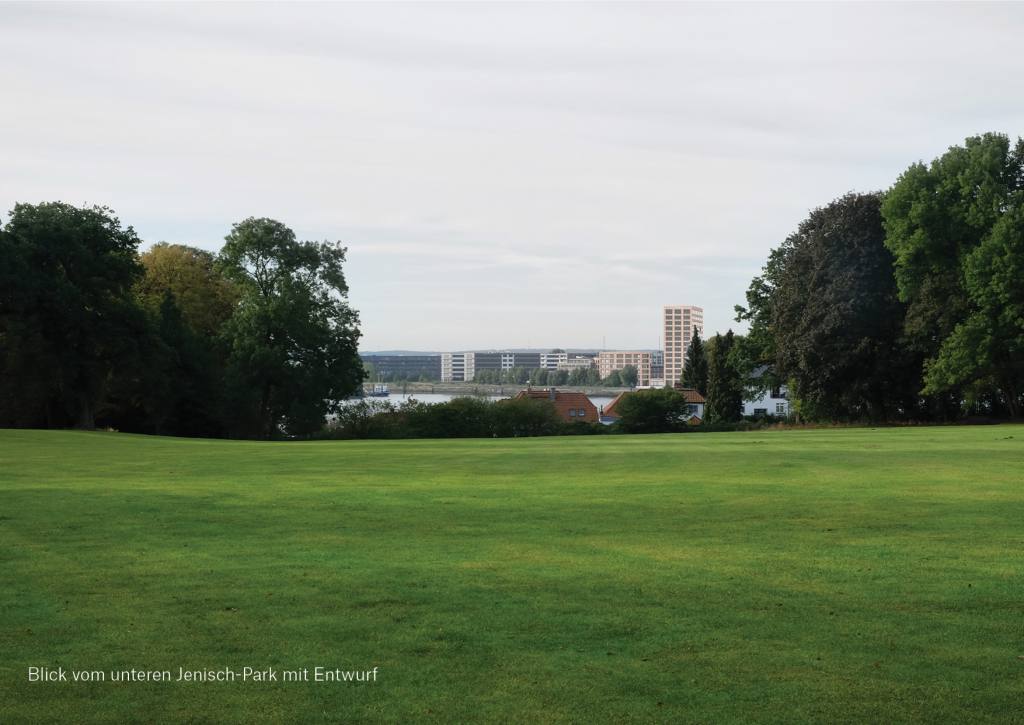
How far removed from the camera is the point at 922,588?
33.9ft

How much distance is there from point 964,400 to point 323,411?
42.6m

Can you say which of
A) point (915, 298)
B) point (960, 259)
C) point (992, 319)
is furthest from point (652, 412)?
point (992, 319)

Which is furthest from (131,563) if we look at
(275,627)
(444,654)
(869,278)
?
(869,278)

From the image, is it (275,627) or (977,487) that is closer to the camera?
(275,627)

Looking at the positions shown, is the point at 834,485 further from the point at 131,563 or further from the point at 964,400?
the point at 964,400

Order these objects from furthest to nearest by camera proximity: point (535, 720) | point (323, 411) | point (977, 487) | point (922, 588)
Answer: point (323, 411)
point (977, 487)
point (922, 588)
point (535, 720)

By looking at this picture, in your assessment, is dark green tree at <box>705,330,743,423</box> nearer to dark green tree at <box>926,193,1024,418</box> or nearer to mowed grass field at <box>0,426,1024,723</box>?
dark green tree at <box>926,193,1024,418</box>

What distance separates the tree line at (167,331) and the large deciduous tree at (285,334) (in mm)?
97

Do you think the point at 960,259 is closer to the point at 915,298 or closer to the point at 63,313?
the point at 915,298

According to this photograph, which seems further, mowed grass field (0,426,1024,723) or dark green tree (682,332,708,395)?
dark green tree (682,332,708,395)

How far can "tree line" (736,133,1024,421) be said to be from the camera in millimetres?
58062

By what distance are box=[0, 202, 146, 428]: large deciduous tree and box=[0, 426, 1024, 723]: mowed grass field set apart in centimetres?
4196

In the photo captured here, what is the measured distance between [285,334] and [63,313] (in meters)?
17.4

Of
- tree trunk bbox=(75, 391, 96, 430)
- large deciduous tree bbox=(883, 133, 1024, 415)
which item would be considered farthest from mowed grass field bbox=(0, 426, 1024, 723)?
tree trunk bbox=(75, 391, 96, 430)
